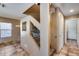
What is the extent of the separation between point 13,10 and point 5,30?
1.20 feet

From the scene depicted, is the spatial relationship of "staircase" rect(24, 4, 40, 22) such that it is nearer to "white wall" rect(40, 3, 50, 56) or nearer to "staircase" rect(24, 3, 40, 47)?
"staircase" rect(24, 3, 40, 47)

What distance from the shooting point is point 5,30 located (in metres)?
1.36

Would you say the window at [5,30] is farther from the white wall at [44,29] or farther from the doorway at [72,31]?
the doorway at [72,31]

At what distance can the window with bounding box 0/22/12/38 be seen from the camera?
131 cm

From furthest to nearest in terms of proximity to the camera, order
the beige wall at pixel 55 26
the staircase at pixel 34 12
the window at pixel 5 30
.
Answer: the beige wall at pixel 55 26 < the staircase at pixel 34 12 < the window at pixel 5 30

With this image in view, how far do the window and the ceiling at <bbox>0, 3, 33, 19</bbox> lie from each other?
140mm

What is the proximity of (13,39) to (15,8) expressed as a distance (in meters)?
0.53

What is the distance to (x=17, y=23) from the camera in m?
1.50

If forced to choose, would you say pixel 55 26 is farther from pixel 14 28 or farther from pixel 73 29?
pixel 14 28

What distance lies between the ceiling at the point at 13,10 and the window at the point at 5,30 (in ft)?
0.46

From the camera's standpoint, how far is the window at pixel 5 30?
131 cm

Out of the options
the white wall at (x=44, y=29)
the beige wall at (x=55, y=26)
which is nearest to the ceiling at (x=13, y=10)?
the white wall at (x=44, y=29)

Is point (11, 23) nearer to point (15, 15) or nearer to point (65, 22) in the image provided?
point (15, 15)

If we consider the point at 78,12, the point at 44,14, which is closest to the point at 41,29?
the point at 44,14
